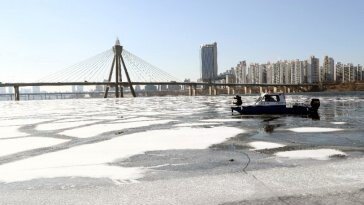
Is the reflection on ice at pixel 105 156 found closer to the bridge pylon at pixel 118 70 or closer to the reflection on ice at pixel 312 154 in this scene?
the reflection on ice at pixel 312 154

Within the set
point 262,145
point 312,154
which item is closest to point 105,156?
point 262,145

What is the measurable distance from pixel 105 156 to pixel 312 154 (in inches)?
220

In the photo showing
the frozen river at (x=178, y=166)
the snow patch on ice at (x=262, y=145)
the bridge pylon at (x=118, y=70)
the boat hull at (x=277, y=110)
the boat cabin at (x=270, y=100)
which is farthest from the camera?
the bridge pylon at (x=118, y=70)

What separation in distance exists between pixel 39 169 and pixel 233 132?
8.61m

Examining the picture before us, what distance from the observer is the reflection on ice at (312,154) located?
30.3ft

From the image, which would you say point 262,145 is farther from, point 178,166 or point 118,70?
point 118,70

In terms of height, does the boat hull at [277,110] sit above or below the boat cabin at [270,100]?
below

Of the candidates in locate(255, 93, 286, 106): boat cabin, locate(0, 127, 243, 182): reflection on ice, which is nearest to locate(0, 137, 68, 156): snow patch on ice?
locate(0, 127, 243, 182): reflection on ice

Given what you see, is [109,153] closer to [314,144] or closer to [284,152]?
[284,152]

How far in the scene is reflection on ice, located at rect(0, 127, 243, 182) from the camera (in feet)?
26.2

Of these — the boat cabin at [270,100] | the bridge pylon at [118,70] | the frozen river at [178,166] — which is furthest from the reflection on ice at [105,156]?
the bridge pylon at [118,70]

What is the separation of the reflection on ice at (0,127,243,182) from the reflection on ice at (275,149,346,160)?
108 inches

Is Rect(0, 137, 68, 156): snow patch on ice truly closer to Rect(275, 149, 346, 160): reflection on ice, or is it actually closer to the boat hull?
Rect(275, 149, 346, 160): reflection on ice

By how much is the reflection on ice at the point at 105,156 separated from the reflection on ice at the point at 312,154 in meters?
2.75
